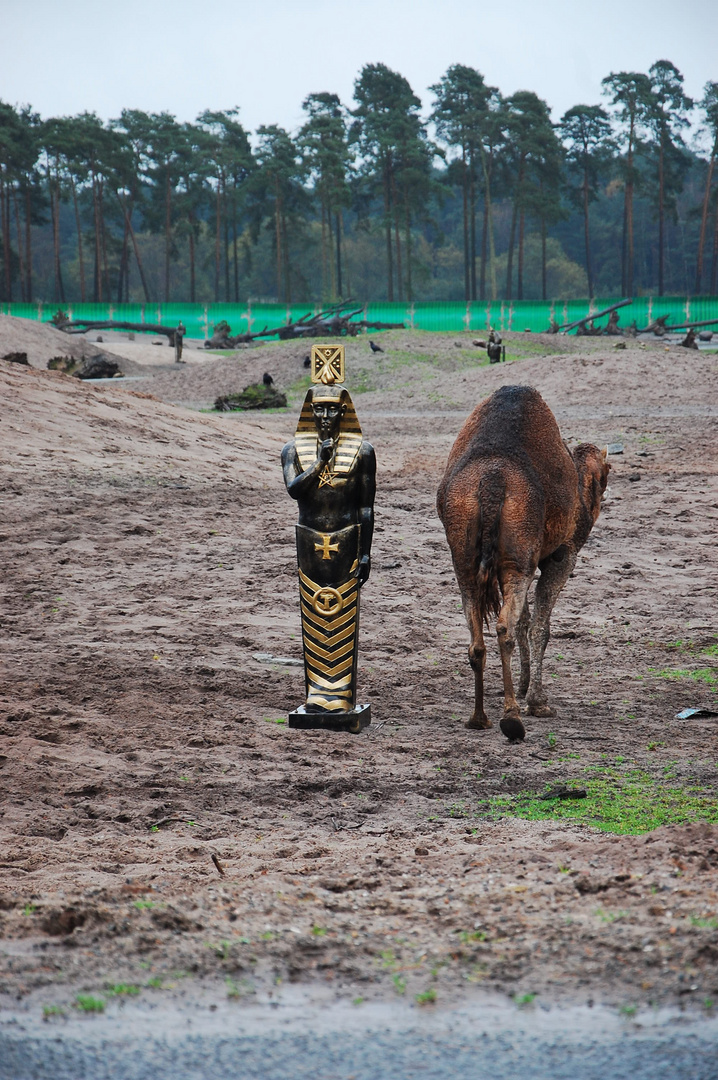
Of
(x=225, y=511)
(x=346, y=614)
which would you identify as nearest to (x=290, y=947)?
(x=346, y=614)

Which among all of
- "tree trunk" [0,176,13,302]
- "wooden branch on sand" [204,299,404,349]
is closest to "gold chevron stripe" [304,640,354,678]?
"wooden branch on sand" [204,299,404,349]

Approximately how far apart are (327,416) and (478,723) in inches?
85.6

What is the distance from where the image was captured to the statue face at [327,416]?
671 cm

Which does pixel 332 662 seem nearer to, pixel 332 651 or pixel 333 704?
Answer: pixel 332 651

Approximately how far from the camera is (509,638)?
21.6 ft

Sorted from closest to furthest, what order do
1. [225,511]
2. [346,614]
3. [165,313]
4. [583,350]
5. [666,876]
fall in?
Result: [666,876] < [346,614] < [225,511] < [583,350] < [165,313]

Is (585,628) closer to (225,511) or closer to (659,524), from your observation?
(659,524)

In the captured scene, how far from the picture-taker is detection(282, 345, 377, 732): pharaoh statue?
6.78 m

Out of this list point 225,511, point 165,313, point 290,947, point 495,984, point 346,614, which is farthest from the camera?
point 165,313

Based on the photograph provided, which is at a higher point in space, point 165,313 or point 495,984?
point 165,313

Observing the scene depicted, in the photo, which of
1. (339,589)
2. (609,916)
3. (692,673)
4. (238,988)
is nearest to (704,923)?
(609,916)

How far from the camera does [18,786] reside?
5691mm

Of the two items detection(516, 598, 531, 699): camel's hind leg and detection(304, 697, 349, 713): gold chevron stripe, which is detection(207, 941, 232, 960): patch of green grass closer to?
detection(304, 697, 349, 713): gold chevron stripe

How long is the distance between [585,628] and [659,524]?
13.8 feet
